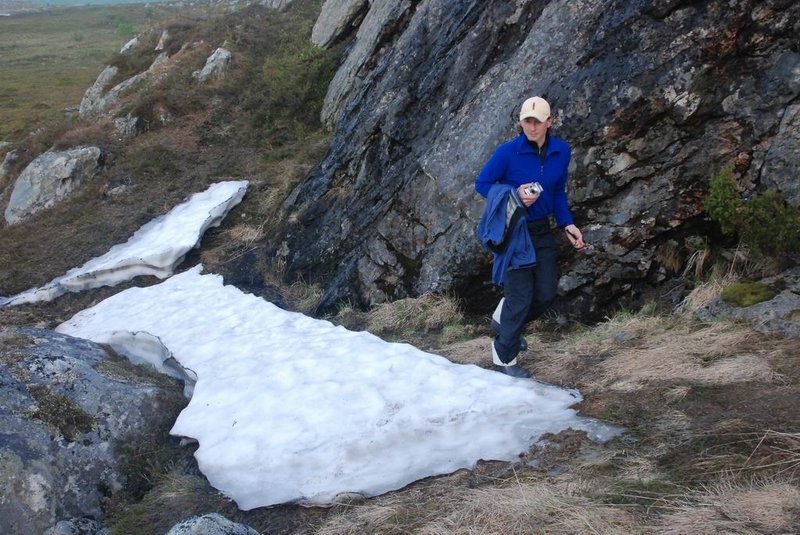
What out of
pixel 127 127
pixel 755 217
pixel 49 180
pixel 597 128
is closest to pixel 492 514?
pixel 755 217

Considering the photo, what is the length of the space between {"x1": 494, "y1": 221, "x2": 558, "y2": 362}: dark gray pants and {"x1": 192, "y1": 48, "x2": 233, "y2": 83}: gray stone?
668 inches

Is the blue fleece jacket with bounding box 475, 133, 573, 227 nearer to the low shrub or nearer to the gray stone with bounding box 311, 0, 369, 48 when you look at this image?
the low shrub

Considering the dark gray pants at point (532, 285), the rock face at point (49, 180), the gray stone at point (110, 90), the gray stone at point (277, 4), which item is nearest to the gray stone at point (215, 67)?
the gray stone at point (110, 90)

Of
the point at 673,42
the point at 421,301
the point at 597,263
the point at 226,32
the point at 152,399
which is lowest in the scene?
the point at 152,399

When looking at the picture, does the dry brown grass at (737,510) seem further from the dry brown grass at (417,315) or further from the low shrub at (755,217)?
the dry brown grass at (417,315)

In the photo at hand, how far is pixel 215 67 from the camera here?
20.3m

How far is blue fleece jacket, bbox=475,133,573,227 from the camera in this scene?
219 inches

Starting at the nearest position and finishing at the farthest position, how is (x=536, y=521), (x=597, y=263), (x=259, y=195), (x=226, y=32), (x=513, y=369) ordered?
(x=536, y=521) < (x=513, y=369) < (x=597, y=263) < (x=259, y=195) < (x=226, y=32)

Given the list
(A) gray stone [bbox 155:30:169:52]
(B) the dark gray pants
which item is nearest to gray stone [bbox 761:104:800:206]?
(B) the dark gray pants

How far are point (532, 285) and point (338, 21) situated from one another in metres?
15.3

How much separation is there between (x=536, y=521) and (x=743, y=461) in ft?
4.41

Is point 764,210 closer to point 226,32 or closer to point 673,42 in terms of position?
point 673,42

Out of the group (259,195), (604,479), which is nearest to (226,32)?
(259,195)

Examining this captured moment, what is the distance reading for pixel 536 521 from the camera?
3.64 meters
